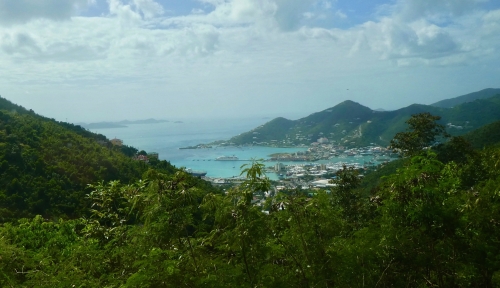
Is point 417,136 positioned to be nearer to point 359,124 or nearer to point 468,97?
point 359,124

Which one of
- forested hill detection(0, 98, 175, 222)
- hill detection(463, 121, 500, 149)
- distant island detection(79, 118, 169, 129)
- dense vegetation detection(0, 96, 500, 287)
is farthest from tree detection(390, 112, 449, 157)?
distant island detection(79, 118, 169, 129)

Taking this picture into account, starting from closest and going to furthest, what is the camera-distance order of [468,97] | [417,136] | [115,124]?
[417,136]
[468,97]
[115,124]

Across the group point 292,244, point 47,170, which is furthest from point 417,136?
point 47,170

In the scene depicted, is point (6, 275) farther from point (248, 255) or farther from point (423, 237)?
point (423, 237)

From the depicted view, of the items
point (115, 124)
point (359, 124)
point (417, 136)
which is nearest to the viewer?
point (417, 136)

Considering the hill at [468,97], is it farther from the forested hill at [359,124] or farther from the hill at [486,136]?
the hill at [486,136]

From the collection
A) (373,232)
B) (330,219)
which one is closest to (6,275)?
(330,219)

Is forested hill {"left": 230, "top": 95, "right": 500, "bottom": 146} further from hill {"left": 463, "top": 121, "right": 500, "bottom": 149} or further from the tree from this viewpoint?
the tree
